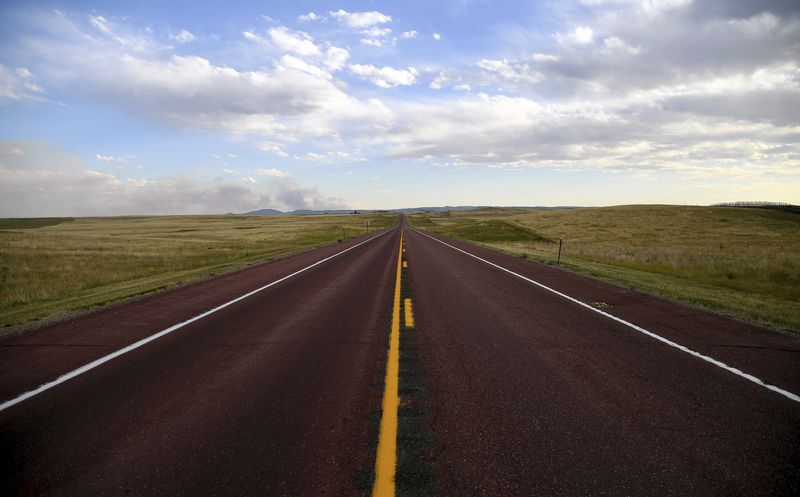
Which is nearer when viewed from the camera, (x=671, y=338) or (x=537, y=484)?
(x=537, y=484)

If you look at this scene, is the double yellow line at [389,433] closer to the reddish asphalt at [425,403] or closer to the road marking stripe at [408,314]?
the reddish asphalt at [425,403]

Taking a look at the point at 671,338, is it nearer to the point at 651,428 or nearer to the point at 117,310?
the point at 651,428

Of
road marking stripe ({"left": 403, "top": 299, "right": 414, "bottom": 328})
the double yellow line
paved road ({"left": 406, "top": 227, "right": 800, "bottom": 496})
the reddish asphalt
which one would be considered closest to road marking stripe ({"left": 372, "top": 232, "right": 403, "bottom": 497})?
the double yellow line

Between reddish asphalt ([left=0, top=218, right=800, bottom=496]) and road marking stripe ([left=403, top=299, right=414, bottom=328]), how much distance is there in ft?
1.36

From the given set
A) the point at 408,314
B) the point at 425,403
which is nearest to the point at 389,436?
the point at 425,403

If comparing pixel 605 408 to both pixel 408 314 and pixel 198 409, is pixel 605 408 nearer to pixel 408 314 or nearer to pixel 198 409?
pixel 198 409

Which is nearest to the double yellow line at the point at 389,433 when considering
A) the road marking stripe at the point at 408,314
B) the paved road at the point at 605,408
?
the paved road at the point at 605,408

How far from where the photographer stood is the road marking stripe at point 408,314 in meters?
7.36

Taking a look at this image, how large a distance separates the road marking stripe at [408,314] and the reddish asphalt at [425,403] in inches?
16.3

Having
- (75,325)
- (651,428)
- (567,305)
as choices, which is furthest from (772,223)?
(75,325)

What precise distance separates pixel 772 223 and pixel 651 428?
80.1m

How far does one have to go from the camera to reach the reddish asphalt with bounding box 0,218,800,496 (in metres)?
2.98

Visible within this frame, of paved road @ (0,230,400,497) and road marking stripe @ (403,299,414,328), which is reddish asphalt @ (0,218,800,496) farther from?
road marking stripe @ (403,299,414,328)

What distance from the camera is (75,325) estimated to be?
7.53 metres
